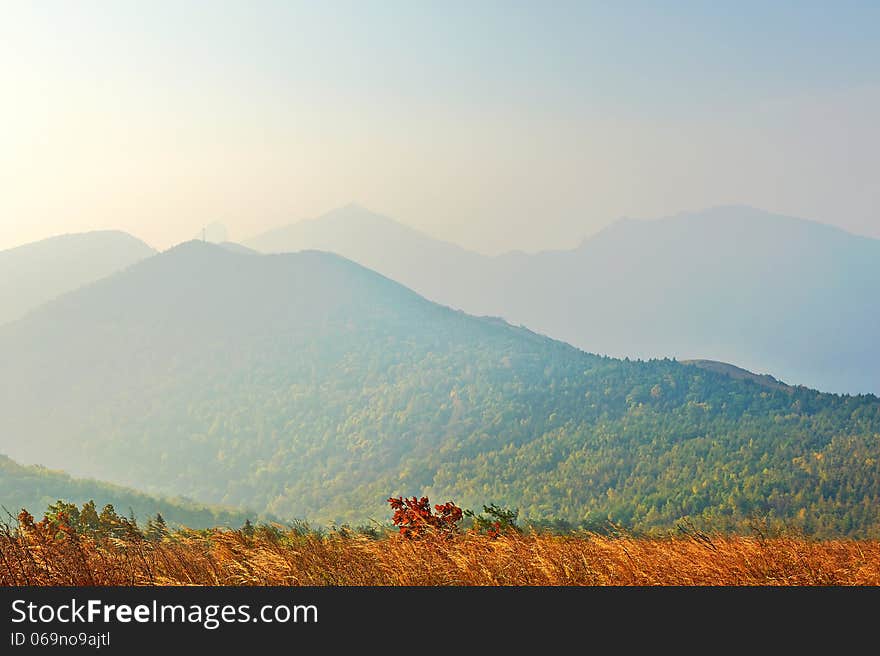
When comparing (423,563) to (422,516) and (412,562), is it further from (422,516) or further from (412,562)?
(422,516)

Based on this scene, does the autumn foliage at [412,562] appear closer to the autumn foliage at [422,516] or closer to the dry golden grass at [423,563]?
the dry golden grass at [423,563]

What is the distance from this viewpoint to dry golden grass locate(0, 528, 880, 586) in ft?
34.1

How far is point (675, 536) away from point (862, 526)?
142 meters

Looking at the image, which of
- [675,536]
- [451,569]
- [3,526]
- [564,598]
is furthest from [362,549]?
[675,536]

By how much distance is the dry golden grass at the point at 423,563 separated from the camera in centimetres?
1038

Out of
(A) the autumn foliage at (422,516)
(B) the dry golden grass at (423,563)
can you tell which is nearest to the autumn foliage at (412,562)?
(B) the dry golden grass at (423,563)

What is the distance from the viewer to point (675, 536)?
14773mm

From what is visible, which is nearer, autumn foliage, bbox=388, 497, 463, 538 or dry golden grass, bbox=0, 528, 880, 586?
dry golden grass, bbox=0, 528, 880, 586

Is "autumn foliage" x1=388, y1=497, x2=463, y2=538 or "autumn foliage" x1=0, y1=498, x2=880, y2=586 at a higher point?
"autumn foliage" x1=388, y1=497, x2=463, y2=538

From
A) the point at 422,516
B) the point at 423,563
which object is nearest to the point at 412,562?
the point at 423,563

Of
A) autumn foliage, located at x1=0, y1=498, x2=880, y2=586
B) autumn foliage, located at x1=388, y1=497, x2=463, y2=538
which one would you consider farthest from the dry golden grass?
autumn foliage, located at x1=388, y1=497, x2=463, y2=538

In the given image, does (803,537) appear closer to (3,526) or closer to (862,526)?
(3,526)

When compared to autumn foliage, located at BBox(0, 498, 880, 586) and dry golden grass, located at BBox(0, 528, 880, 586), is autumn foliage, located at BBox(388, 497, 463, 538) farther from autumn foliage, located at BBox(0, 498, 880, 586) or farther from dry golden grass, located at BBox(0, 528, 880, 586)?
dry golden grass, located at BBox(0, 528, 880, 586)

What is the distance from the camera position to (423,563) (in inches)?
453
